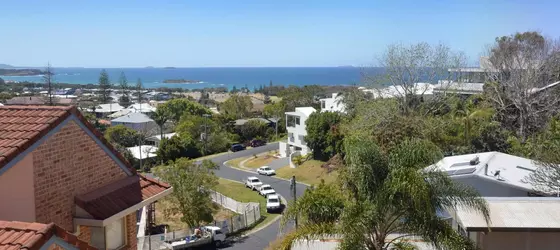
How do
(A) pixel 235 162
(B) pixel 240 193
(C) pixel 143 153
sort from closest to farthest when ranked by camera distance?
(B) pixel 240 193, (A) pixel 235 162, (C) pixel 143 153

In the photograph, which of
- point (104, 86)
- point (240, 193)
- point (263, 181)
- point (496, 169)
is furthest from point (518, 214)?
point (104, 86)

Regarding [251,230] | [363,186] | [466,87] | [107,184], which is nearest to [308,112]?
[466,87]

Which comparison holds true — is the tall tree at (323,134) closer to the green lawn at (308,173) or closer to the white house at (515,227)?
the green lawn at (308,173)

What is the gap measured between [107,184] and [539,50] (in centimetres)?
3861

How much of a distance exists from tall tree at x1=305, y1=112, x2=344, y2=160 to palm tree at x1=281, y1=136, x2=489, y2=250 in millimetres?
32523

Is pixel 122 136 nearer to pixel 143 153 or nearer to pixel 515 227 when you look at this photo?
pixel 143 153

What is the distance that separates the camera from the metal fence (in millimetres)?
23164

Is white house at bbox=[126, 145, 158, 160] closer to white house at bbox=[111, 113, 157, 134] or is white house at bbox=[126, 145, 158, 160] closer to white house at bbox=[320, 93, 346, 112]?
white house at bbox=[111, 113, 157, 134]

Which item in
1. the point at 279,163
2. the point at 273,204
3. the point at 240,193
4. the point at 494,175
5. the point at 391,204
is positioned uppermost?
the point at 391,204

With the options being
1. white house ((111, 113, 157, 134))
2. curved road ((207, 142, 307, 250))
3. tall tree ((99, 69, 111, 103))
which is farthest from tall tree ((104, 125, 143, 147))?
tall tree ((99, 69, 111, 103))

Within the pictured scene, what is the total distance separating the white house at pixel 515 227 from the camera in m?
13.6

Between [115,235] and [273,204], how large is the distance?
26.1 meters

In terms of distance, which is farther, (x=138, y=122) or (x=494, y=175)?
(x=138, y=122)

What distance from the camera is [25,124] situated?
7062mm
